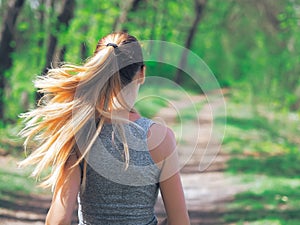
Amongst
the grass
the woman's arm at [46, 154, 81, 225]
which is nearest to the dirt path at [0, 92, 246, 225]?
the grass

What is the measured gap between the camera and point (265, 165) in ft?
44.0

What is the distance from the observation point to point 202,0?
2692 centimetres

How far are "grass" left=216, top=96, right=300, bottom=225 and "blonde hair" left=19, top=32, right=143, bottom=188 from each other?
537cm

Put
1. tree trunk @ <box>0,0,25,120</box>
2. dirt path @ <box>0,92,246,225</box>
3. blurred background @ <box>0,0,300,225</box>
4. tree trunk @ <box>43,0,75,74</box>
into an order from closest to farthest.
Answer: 1. dirt path @ <box>0,92,246,225</box>
2. blurred background @ <box>0,0,300,225</box>
3. tree trunk @ <box>0,0,25,120</box>
4. tree trunk @ <box>43,0,75,74</box>

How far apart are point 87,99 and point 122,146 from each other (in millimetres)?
257

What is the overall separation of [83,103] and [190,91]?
49.1 feet

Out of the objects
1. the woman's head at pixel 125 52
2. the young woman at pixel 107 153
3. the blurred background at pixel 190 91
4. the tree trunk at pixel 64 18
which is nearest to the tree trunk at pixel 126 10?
the blurred background at pixel 190 91

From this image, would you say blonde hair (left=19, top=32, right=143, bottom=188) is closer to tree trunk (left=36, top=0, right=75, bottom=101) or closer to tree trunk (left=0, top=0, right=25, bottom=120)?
tree trunk (left=0, top=0, right=25, bottom=120)

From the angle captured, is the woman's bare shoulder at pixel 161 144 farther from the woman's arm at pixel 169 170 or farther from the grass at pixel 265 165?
the grass at pixel 265 165

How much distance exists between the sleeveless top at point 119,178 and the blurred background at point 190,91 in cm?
53

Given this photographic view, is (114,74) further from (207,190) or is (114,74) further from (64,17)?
(64,17)

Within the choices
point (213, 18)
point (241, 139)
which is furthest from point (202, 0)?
point (241, 139)

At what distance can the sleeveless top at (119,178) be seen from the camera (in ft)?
9.14

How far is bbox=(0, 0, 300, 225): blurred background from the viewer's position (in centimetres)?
891
